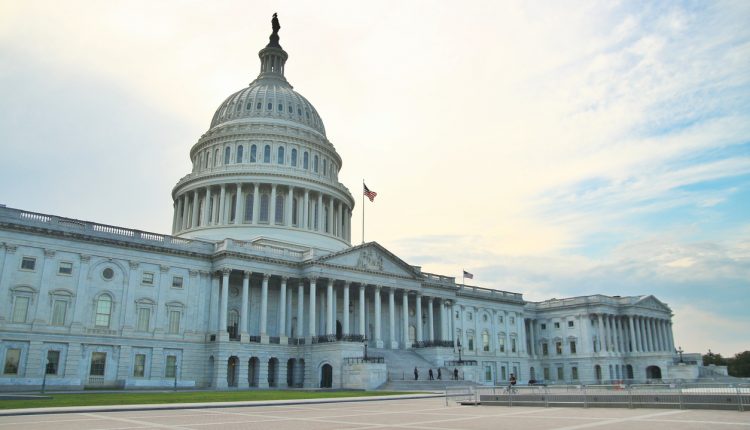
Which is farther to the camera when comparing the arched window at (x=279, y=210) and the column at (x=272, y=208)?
the arched window at (x=279, y=210)

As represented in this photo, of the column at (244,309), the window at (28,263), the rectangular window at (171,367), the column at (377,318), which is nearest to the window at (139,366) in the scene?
the rectangular window at (171,367)

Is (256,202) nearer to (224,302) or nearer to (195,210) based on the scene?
(195,210)

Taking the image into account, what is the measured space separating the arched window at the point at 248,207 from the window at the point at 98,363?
2997 cm

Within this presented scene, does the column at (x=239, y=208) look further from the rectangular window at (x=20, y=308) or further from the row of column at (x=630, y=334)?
the row of column at (x=630, y=334)

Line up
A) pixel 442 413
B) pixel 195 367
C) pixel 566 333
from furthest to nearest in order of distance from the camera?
pixel 566 333
pixel 195 367
pixel 442 413

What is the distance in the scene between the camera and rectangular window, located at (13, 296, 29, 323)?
52.9 m

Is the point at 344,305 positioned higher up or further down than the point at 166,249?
further down

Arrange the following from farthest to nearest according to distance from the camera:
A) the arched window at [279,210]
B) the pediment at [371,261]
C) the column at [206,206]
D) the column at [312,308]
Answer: the arched window at [279,210], the column at [206,206], the pediment at [371,261], the column at [312,308]

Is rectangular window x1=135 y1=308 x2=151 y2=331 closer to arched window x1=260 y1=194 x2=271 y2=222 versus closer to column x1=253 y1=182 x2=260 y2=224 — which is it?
column x1=253 y1=182 x2=260 y2=224

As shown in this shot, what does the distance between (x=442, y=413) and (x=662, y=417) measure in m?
8.89

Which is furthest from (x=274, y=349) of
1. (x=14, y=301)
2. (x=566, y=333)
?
(x=566, y=333)

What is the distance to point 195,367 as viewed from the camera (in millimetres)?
61906

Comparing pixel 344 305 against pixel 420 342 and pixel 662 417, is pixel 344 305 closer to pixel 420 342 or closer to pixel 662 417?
pixel 420 342

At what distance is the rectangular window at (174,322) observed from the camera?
61719 millimetres
